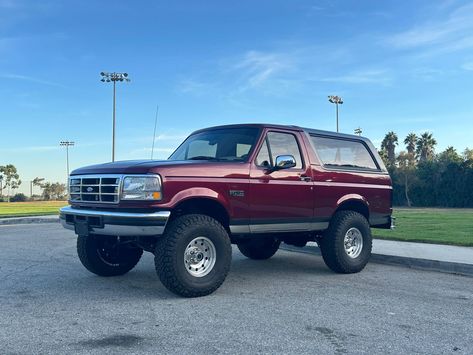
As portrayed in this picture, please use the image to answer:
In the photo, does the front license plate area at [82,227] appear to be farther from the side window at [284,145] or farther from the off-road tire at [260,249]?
the off-road tire at [260,249]

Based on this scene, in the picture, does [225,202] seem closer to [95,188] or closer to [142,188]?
[142,188]

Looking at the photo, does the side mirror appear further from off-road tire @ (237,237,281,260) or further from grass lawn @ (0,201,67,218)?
grass lawn @ (0,201,67,218)

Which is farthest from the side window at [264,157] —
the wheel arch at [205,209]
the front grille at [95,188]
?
the front grille at [95,188]

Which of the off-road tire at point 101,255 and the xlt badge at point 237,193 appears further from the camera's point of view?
the off-road tire at point 101,255

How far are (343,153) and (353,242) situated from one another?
1.48 m

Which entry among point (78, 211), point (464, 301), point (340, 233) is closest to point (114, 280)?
point (78, 211)

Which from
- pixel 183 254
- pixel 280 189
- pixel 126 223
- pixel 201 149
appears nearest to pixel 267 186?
pixel 280 189

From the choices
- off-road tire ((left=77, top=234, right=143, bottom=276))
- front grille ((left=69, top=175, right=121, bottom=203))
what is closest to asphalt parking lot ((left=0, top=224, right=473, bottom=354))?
off-road tire ((left=77, top=234, right=143, bottom=276))

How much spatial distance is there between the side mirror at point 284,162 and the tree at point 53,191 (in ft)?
240

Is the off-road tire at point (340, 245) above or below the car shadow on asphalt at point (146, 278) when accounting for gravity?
above

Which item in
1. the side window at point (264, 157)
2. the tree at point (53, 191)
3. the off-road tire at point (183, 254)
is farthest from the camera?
the tree at point (53, 191)

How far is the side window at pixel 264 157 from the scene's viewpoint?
6792mm

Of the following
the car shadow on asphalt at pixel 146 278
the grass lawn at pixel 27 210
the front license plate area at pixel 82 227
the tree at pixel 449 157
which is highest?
the tree at pixel 449 157

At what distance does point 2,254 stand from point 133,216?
567 cm
